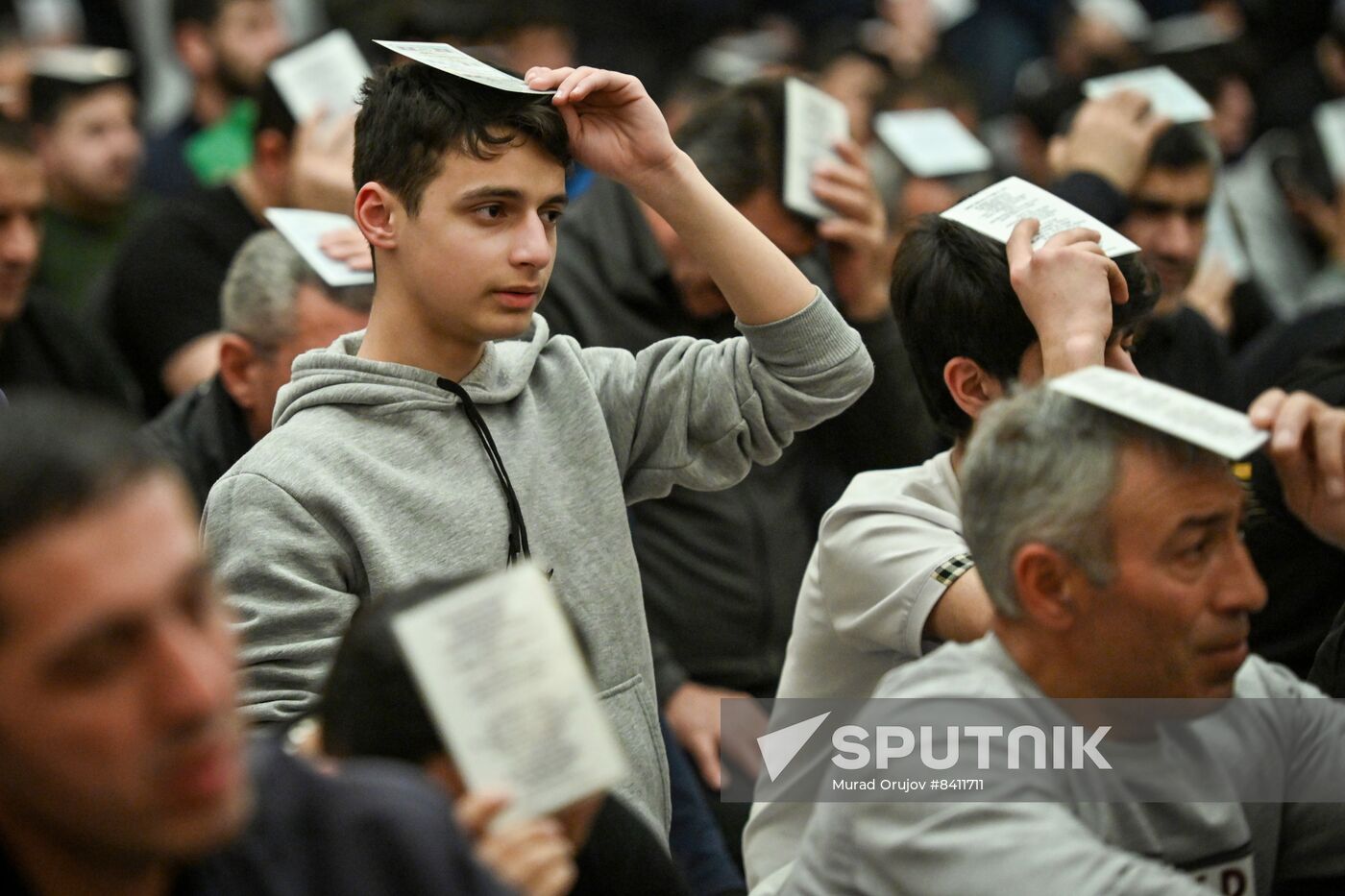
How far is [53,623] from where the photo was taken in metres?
1.00

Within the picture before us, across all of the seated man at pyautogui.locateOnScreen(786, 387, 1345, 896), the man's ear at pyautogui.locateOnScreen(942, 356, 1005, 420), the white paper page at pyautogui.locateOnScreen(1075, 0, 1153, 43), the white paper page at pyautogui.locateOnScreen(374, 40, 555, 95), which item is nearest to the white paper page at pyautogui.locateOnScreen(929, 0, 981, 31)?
the white paper page at pyautogui.locateOnScreen(1075, 0, 1153, 43)

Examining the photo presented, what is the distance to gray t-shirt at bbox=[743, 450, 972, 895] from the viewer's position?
1.95 m

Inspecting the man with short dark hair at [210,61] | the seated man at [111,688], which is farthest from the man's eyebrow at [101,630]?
the man with short dark hair at [210,61]

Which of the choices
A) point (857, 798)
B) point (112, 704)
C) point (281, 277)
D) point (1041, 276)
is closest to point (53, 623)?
point (112, 704)

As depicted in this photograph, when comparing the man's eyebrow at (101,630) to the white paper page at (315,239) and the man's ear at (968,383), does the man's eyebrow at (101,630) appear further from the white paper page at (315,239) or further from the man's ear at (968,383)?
the white paper page at (315,239)

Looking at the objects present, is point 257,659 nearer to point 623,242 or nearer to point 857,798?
point 857,798

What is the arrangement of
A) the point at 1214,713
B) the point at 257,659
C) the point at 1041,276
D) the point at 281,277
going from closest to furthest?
the point at 1214,713 < the point at 257,659 < the point at 1041,276 < the point at 281,277

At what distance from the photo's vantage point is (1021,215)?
2.11m

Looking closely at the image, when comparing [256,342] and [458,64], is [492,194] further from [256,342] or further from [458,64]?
[256,342]

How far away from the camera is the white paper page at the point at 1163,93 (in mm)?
3211

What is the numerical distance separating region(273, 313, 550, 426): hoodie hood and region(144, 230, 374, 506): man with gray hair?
0.64m

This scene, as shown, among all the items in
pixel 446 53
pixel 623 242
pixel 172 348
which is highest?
pixel 446 53

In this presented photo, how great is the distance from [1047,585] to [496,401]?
2.40 ft

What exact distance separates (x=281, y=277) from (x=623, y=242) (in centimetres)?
70
